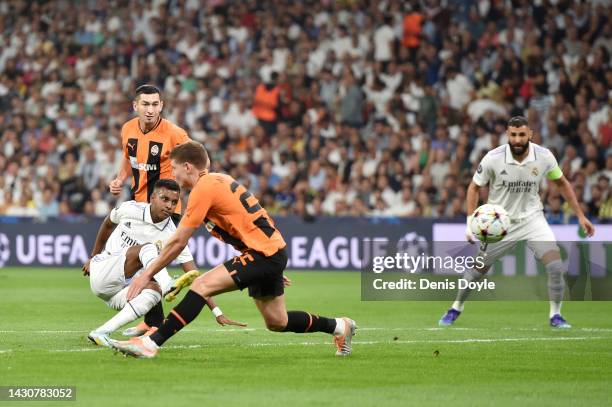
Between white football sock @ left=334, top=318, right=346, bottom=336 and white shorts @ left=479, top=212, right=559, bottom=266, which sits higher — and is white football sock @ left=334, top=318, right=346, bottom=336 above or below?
below

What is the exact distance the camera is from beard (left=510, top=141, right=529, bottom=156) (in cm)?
1348

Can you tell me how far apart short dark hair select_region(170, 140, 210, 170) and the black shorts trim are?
0.80m

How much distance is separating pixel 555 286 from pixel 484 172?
1500 millimetres

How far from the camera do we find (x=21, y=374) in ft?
29.4

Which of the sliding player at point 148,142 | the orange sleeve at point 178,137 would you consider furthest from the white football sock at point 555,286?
the orange sleeve at point 178,137

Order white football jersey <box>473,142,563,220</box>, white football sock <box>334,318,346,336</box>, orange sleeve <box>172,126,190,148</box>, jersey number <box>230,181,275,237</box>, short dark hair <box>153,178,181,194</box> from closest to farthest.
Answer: jersey number <box>230,181,275,237</box>, white football sock <box>334,318,346,336</box>, short dark hair <box>153,178,181,194</box>, orange sleeve <box>172,126,190,148</box>, white football jersey <box>473,142,563,220</box>

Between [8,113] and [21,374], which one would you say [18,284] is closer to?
[8,113]

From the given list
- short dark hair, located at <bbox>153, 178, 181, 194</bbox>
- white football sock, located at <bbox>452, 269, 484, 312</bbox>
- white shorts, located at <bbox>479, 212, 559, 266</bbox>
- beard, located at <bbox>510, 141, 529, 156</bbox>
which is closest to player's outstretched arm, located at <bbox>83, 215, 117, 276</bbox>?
short dark hair, located at <bbox>153, 178, 181, 194</bbox>

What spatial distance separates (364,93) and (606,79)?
5138mm

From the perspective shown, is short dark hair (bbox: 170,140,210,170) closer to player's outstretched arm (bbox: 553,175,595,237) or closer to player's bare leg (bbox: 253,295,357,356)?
player's bare leg (bbox: 253,295,357,356)

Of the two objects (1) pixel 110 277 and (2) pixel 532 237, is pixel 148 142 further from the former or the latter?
(2) pixel 532 237

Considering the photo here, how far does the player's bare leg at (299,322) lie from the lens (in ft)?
32.4

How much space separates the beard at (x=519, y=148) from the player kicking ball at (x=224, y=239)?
4.52 metres

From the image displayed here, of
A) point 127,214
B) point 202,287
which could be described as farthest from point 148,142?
point 202,287
